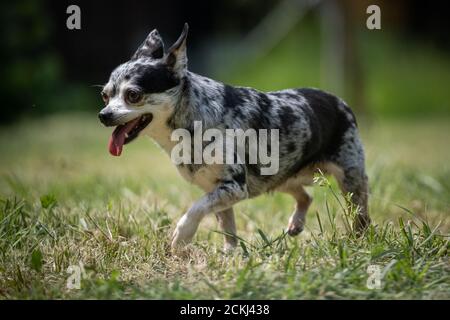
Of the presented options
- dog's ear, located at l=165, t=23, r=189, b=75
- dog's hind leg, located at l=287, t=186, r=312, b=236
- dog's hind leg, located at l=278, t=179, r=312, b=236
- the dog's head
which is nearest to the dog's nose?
the dog's head

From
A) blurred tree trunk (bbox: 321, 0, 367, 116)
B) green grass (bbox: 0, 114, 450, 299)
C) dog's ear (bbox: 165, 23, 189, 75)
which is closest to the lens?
green grass (bbox: 0, 114, 450, 299)

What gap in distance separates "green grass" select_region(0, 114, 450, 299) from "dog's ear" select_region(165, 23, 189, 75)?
1.12 m

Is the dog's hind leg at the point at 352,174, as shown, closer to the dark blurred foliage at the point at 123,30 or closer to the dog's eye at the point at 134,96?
the dog's eye at the point at 134,96

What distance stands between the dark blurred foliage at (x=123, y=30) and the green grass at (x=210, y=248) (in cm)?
1006

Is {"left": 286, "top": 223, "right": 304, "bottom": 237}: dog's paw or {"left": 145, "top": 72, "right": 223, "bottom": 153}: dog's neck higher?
{"left": 145, "top": 72, "right": 223, "bottom": 153}: dog's neck

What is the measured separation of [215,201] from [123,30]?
14675 millimetres

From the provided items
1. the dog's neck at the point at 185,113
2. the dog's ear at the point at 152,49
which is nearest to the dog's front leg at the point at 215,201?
the dog's neck at the point at 185,113

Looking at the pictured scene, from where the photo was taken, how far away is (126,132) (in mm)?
4863

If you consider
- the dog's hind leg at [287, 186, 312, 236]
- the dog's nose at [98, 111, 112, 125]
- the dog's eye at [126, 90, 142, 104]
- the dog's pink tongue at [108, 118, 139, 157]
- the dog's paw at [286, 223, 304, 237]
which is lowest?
the dog's paw at [286, 223, 304, 237]

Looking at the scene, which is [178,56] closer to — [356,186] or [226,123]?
[226,123]

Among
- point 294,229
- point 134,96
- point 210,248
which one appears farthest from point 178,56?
point 294,229

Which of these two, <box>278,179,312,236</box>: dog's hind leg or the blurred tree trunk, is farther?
the blurred tree trunk

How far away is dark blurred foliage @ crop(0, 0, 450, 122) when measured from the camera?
1728 centimetres

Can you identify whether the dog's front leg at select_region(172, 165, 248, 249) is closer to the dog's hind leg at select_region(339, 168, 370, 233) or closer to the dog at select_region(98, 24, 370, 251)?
the dog at select_region(98, 24, 370, 251)
